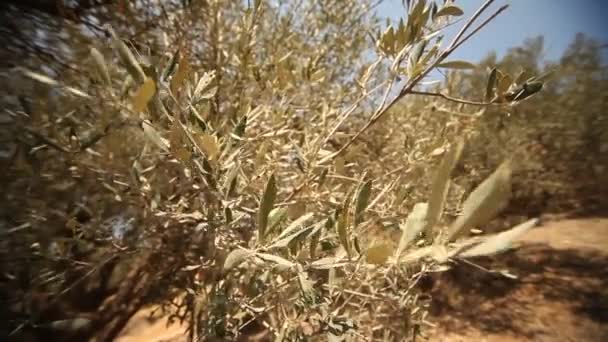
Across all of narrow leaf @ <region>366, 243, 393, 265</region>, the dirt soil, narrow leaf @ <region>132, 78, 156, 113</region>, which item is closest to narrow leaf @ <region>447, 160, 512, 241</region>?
narrow leaf @ <region>366, 243, 393, 265</region>

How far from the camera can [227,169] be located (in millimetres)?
936

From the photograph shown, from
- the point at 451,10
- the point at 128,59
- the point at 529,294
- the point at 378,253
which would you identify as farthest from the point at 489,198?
the point at 529,294

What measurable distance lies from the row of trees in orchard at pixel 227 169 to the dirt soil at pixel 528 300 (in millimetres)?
1904

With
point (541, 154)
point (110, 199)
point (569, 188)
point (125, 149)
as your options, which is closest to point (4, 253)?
point (110, 199)

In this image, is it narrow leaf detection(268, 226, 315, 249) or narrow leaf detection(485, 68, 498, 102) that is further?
narrow leaf detection(485, 68, 498, 102)

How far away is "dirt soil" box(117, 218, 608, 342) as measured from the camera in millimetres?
4113

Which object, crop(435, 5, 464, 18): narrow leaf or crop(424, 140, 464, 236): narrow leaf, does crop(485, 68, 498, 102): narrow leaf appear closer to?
Answer: crop(435, 5, 464, 18): narrow leaf

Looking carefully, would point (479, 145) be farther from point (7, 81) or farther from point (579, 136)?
point (7, 81)

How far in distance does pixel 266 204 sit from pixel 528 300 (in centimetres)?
564

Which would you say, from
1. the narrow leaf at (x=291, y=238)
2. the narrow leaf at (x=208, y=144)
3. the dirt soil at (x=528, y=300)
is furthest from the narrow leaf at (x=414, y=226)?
the dirt soil at (x=528, y=300)

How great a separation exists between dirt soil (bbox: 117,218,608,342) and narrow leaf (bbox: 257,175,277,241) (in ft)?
11.7

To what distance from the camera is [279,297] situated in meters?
1.35

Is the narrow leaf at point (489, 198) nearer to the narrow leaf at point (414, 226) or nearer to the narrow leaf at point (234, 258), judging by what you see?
the narrow leaf at point (414, 226)

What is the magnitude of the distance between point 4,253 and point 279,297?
1468mm
